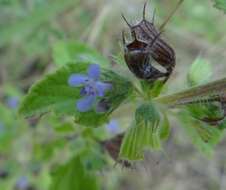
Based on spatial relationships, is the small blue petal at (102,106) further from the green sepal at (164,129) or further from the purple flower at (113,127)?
the purple flower at (113,127)

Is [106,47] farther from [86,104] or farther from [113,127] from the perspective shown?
[86,104]

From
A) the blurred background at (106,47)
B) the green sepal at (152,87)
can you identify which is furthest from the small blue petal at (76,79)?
the blurred background at (106,47)

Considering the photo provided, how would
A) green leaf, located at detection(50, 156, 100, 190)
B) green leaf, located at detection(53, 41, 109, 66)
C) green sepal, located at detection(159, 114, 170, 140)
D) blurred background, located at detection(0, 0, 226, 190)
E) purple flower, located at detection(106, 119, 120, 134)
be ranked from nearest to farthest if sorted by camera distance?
green sepal, located at detection(159, 114, 170, 140)
green leaf, located at detection(50, 156, 100, 190)
green leaf, located at detection(53, 41, 109, 66)
purple flower, located at detection(106, 119, 120, 134)
blurred background, located at detection(0, 0, 226, 190)

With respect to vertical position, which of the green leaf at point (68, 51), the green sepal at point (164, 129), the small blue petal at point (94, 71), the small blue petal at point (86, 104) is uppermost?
the green leaf at point (68, 51)

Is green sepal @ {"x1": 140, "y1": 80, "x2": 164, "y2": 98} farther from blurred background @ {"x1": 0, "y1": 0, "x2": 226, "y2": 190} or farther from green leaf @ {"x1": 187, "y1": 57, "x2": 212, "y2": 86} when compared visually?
→ blurred background @ {"x1": 0, "y1": 0, "x2": 226, "y2": 190}

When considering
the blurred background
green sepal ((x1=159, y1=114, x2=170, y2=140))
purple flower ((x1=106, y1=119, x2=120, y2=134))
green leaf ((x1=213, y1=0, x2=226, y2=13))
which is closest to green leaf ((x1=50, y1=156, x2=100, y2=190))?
purple flower ((x1=106, y1=119, x2=120, y2=134))

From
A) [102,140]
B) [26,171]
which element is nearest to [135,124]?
[102,140]

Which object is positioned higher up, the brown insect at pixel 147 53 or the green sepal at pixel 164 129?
the brown insect at pixel 147 53
